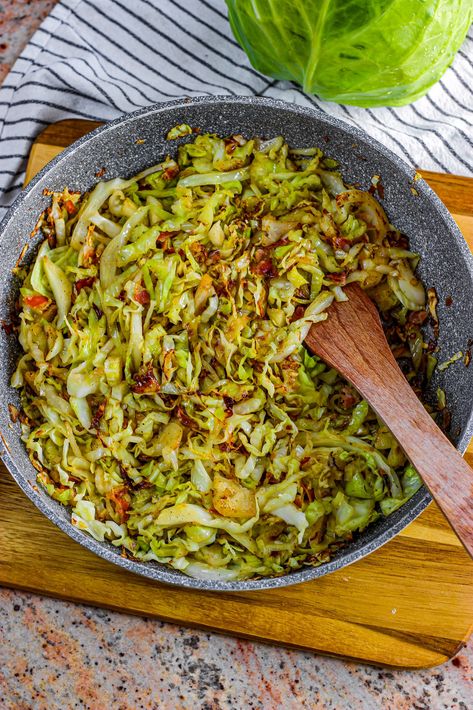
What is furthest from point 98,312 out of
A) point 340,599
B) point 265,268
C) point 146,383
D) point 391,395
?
point 340,599

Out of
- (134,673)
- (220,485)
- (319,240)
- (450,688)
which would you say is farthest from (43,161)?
(450,688)

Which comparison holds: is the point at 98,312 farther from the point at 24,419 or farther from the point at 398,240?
the point at 398,240

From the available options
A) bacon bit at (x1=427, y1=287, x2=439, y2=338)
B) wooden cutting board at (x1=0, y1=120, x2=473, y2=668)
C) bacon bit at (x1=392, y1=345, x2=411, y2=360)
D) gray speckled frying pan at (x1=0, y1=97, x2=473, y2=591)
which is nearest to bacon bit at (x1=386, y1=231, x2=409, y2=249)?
gray speckled frying pan at (x1=0, y1=97, x2=473, y2=591)

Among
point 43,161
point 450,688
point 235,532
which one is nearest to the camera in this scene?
point 235,532

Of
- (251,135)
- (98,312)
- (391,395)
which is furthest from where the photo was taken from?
(251,135)

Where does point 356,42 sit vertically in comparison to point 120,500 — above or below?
above

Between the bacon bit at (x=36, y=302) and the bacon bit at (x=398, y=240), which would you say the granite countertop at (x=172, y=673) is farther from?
the bacon bit at (x=398, y=240)

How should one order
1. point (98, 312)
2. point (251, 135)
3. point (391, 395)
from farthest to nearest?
point (251, 135) < point (98, 312) < point (391, 395)

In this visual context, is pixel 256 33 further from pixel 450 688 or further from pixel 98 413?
pixel 450 688
